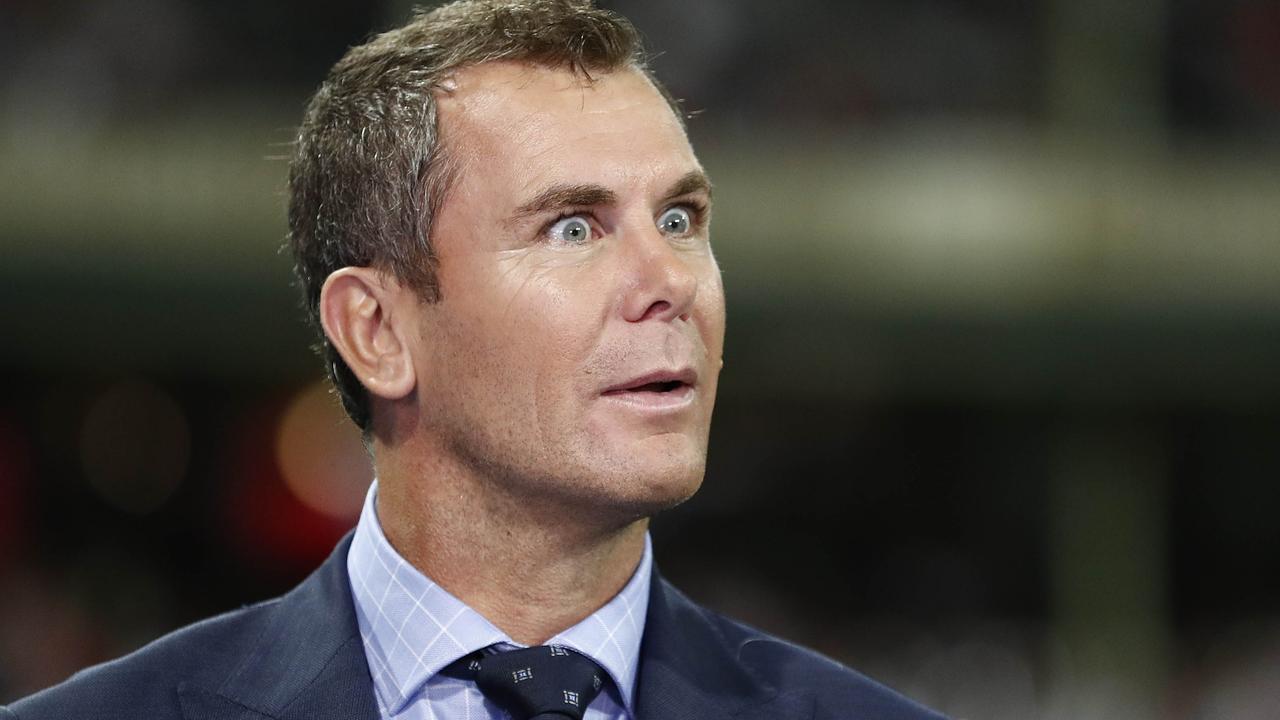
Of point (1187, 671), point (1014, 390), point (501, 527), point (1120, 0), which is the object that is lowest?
point (1187, 671)

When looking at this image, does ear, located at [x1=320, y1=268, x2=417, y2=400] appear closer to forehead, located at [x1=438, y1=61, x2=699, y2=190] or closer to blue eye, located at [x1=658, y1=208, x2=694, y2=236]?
forehead, located at [x1=438, y1=61, x2=699, y2=190]

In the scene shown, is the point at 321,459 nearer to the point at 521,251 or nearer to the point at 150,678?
the point at 150,678

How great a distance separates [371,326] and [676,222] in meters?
0.52

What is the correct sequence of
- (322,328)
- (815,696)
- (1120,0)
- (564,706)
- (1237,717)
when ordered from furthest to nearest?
(1120,0) < (1237,717) < (322,328) < (815,696) < (564,706)

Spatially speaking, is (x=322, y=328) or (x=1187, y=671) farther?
(x=1187, y=671)

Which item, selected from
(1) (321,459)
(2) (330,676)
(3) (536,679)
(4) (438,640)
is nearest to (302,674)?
(2) (330,676)

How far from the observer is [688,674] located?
2.47m

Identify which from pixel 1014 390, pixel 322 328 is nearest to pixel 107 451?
pixel 1014 390

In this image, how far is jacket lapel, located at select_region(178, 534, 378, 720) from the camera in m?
2.34

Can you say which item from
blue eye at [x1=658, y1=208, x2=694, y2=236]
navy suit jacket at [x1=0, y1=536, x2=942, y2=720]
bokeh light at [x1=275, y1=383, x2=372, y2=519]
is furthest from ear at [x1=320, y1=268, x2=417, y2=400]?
bokeh light at [x1=275, y1=383, x2=372, y2=519]

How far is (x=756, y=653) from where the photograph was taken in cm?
257

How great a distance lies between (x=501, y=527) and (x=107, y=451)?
724 centimetres

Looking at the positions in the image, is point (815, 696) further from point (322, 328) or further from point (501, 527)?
point (322, 328)

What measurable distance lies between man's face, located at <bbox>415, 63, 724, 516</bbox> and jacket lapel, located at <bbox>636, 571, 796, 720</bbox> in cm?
22
